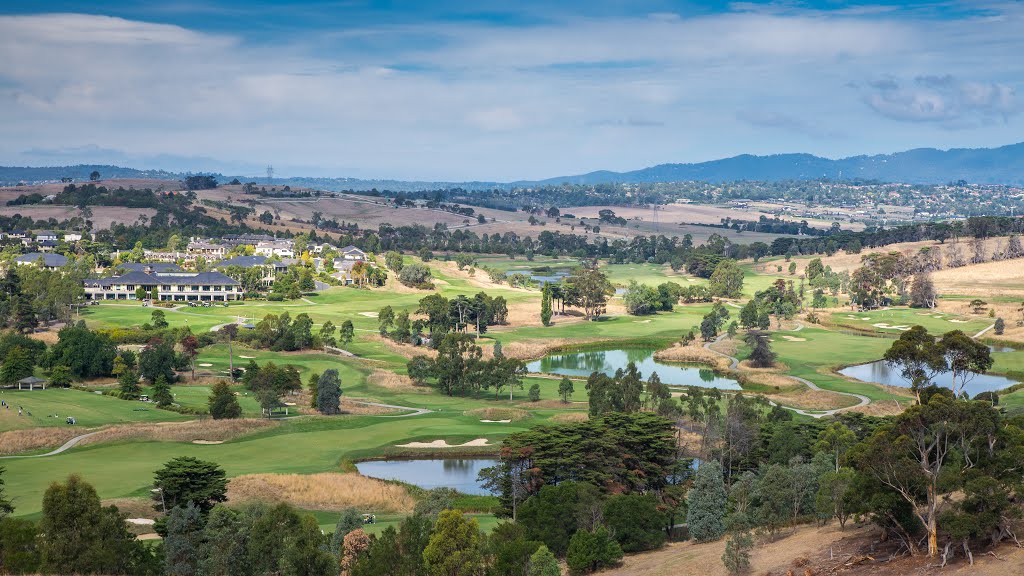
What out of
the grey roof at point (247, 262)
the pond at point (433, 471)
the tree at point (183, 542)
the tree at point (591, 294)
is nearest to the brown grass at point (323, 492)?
the pond at point (433, 471)

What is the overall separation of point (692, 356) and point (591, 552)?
5770 centimetres

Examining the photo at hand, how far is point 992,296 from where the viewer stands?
391 feet

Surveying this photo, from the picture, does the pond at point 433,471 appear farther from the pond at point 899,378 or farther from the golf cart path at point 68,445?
the pond at point 899,378

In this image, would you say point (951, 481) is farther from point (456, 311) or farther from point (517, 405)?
point (456, 311)

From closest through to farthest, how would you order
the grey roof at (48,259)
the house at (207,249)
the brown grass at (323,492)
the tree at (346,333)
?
1. the brown grass at (323,492)
2. the tree at (346,333)
3. the grey roof at (48,259)
4. the house at (207,249)

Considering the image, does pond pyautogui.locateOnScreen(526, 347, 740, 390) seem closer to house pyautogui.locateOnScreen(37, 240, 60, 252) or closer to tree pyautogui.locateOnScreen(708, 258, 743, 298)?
tree pyautogui.locateOnScreen(708, 258, 743, 298)

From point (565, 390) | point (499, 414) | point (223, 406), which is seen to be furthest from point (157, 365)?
point (565, 390)

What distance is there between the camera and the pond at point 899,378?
7312cm

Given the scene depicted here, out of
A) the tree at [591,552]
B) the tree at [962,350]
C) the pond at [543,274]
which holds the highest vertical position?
the tree at [962,350]

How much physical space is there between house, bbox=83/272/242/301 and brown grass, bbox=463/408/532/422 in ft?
205

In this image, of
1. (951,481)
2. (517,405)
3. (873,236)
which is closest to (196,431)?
(517,405)

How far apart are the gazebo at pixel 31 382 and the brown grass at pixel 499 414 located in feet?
96.9

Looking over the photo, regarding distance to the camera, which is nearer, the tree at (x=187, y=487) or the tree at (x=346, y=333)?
the tree at (x=187, y=487)

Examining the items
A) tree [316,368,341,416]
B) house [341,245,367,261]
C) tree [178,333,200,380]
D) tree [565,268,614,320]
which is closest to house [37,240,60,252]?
house [341,245,367,261]
